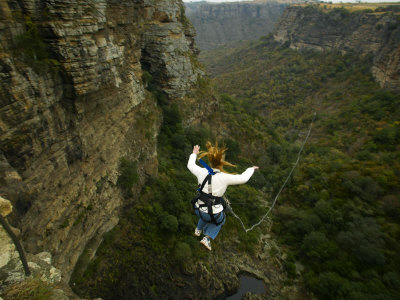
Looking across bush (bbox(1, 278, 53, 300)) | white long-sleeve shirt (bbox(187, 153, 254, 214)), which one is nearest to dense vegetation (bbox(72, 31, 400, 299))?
bush (bbox(1, 278, 53, 300))

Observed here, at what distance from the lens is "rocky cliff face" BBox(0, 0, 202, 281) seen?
8102 millimetres

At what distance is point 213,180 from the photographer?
5.16 meters

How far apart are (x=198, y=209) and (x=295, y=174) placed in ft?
96.3

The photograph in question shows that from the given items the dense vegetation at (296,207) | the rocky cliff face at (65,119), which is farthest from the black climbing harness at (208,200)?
the dense vegetation at (296,207)

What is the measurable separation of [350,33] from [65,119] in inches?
3129

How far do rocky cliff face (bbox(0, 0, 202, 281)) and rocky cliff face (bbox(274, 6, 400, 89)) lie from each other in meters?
50.3

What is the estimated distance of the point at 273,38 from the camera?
9769 cm

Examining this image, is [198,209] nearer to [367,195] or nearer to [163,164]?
[163,164]

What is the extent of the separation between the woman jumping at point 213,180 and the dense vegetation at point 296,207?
11314 millimetres

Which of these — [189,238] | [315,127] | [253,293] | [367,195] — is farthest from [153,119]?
[315,127]

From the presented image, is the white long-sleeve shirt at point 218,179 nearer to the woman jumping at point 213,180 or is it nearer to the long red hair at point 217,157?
the woman jumping at point 213,180

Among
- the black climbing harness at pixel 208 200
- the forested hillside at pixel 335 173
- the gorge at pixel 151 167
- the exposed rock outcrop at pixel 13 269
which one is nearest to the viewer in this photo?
the exposed rock outcrop at pixel 13 269

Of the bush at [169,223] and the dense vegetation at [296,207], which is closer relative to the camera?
the dense vegetation at [296,207]

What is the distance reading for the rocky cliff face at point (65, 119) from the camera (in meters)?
8.10
